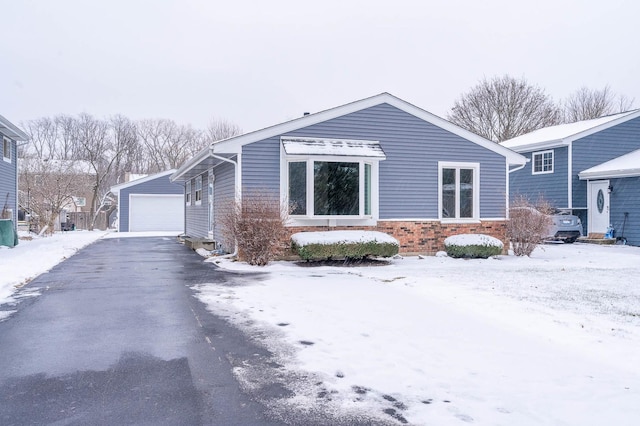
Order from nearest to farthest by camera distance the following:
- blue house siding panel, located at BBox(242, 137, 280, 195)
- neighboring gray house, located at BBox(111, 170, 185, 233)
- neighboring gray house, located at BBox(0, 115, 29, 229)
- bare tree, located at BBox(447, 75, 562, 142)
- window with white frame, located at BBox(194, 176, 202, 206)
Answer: blue house siding panel, located at BBox(242, 137, 280, 195)
neighboring gray house, located at BBox(0, 115, 29, 229)
window with white frame, located at BBox(194, 176, 202, 206)
neighboring gray house, located at BBox(111, 170, 185, 233)
bare tree, located at BBox(447, 75, 562, 142)

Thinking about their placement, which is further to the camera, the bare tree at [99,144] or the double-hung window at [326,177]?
the bare tree at [99,144]

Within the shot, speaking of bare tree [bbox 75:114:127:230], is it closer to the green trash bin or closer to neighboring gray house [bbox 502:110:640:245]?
the green trash bin

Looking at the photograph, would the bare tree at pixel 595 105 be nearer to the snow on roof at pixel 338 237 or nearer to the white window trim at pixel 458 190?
the white window trim at pixel 458 190

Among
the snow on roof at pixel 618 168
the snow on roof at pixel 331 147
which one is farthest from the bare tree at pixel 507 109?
the snow on roof at pixel 331 147

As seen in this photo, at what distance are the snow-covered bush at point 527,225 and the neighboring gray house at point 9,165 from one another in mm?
16342

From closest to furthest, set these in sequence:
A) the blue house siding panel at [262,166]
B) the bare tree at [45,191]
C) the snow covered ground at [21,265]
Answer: the snow covered ground at [21,265]
the blue house siding panel at [262,166]
the bare tree at [45,191]

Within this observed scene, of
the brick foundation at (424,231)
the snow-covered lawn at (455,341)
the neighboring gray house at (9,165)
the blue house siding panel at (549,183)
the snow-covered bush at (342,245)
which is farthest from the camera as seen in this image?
the blue house siding panel at (549,183)

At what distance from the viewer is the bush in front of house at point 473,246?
46.0 feet

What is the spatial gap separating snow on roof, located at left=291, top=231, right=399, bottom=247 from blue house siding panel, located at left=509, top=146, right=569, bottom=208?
411 inches

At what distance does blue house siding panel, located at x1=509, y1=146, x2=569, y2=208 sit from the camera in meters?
21.6

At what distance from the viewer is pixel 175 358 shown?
200 inches

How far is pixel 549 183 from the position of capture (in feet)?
73.2

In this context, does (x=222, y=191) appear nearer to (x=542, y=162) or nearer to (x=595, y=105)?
(x=542, y=162)

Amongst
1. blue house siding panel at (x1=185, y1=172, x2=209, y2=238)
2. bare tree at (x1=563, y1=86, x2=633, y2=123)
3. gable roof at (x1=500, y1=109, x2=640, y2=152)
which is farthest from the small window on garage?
bare tree at (x1=563, y1=86, x2=633, y2=123)
